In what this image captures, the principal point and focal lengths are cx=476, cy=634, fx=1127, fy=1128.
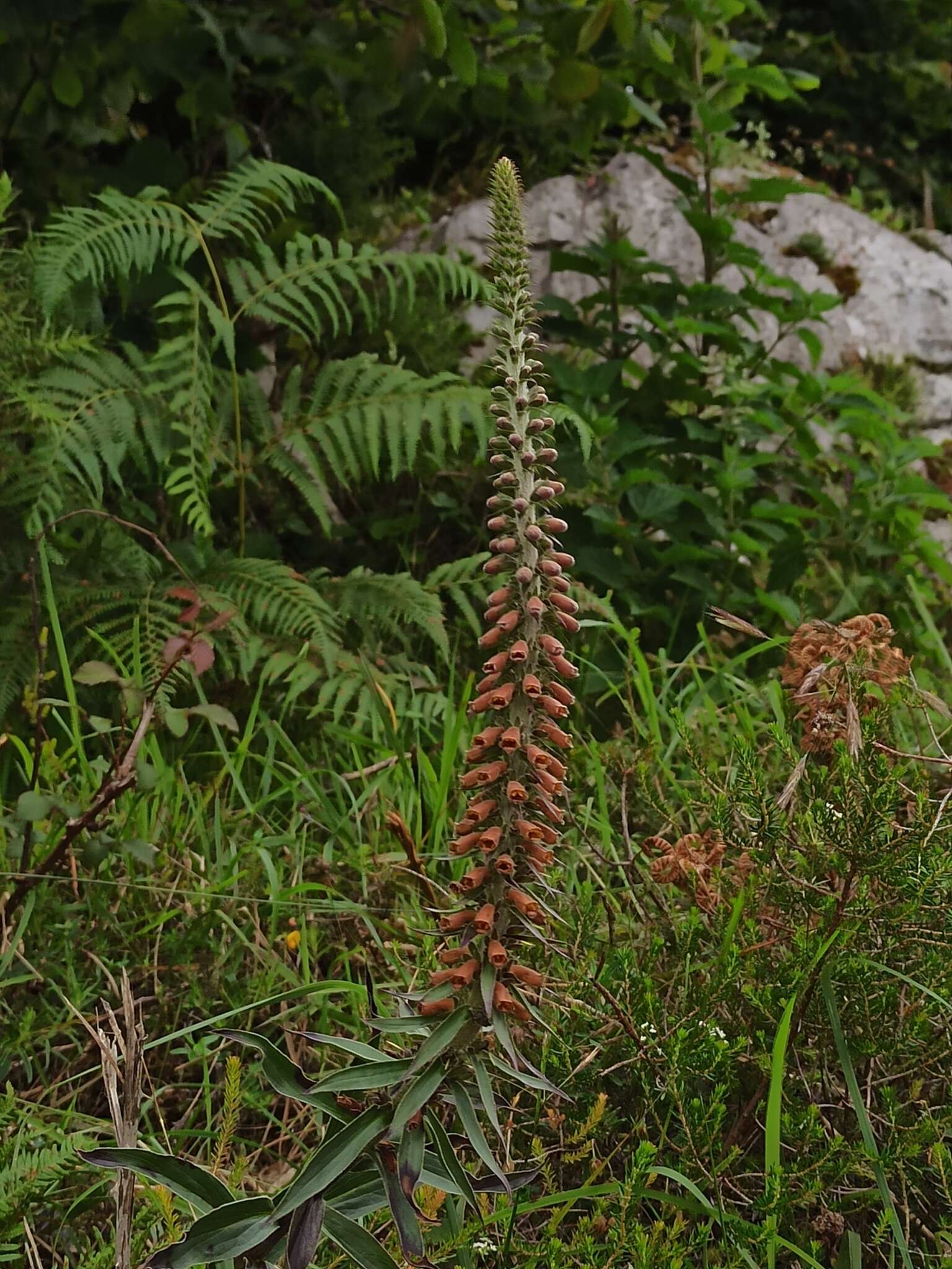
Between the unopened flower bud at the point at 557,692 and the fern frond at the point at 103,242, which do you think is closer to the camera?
the unopened flower bud at the point at 557,692

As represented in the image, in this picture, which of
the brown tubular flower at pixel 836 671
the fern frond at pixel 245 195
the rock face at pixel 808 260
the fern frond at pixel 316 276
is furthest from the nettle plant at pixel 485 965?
the rock face at pixel 808 260

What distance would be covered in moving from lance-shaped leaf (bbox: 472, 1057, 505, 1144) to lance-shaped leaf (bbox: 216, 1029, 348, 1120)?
14cm

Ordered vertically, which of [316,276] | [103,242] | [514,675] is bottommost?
[316,276]

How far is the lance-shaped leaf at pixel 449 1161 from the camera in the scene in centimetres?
105

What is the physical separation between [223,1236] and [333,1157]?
116mm

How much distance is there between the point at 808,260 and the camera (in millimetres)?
5777

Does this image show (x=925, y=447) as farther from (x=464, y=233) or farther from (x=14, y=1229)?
(x=14, y=1229)

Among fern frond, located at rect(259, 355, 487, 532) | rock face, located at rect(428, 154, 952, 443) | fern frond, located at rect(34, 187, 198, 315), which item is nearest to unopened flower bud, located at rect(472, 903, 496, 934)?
fern frond, located at rect(259, 355, 487, 532)

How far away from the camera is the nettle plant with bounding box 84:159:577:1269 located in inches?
40.6

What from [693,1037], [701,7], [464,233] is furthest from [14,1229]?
[464,233]

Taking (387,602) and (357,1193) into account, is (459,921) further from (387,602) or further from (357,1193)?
(387,602)

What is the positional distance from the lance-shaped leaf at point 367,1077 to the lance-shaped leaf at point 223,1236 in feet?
0.37

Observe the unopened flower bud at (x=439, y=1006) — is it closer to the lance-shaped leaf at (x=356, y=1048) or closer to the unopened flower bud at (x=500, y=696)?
the lance-shaped leaf at (x=356, y=1048)

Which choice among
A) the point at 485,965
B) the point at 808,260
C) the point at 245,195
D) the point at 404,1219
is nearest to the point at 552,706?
the point at 485,965
